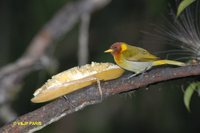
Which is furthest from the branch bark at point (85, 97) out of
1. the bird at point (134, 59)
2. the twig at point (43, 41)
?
the twig at point (43, 41)

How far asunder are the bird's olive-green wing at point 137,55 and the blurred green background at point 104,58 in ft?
5.19

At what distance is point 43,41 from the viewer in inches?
114

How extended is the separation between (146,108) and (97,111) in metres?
0.29

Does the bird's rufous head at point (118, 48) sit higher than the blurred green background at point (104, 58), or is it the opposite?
the blurred green background at point (104, 58)

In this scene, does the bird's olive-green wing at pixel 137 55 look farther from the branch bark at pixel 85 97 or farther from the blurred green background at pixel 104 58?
the blurred green background at pixel 104 58

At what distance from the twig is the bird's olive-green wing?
1533 millimetres

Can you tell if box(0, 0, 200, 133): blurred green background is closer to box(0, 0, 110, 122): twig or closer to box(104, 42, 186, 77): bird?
box(0, 0, 110, 122): twig

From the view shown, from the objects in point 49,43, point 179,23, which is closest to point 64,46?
point 49,43

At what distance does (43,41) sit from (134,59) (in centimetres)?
177

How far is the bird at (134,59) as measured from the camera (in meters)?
1.14

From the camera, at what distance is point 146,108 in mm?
3141

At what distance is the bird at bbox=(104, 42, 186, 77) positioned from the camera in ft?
3.75

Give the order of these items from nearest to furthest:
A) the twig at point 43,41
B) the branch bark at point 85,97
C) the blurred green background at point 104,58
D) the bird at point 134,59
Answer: the branch bark at point 85,97 → the bird at point 134,59 → the twig at point 43,41 → the blurred green background at point 104,58

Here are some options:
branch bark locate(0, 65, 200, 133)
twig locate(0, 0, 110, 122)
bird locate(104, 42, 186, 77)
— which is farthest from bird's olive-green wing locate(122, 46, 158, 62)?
twig locate(0, 0, 110, 122)
